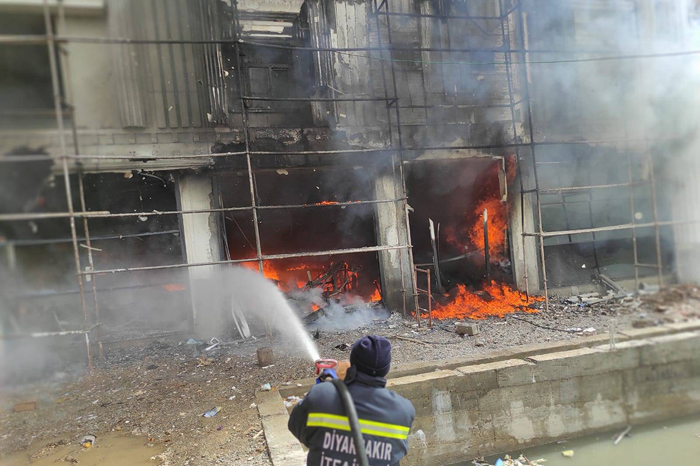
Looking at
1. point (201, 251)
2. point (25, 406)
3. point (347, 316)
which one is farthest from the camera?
point (347, 316)

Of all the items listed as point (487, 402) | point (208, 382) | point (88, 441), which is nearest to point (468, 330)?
point (487, 402)

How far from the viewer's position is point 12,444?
12.3 ft

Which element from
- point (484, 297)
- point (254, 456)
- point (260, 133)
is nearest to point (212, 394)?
point (254, 456)

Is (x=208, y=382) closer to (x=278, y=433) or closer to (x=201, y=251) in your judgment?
(x=278, y=433)

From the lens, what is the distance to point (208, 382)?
5137 mm

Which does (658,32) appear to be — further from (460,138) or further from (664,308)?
(460,138)

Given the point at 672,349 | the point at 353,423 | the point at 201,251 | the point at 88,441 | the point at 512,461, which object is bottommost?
the point at 512,461

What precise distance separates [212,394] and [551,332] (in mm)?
5250

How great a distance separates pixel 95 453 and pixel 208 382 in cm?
156

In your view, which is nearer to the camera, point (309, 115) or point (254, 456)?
point (254, 456)

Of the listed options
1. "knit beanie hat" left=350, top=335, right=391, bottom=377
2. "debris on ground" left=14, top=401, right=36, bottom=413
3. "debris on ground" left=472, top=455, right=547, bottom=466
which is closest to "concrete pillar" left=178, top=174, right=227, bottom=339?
"debris on ground" left=472, top=455, right=547, bottom=466

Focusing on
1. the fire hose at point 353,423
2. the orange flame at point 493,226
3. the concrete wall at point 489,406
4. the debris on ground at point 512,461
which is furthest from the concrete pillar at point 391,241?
the fire hose at point 353,423

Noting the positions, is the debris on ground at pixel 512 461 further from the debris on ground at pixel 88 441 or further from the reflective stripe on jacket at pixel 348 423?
the debris on ground at pixel 88 441

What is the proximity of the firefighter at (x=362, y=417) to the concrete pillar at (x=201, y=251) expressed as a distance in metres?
5.37
